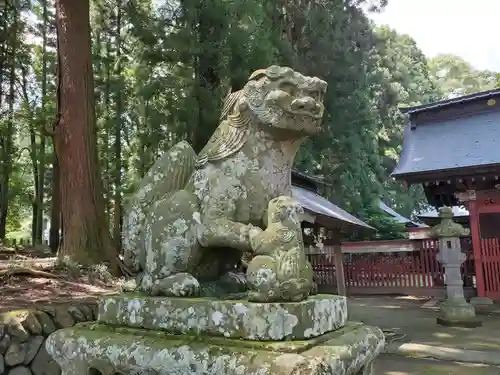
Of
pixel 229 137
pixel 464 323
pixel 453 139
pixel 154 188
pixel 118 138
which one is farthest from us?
pixel 118 138

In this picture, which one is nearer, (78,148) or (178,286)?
(178,286)

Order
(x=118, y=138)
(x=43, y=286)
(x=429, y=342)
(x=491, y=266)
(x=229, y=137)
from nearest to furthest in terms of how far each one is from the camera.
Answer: (x=229, y=137) → (x=43, y=286) → (x=429, y=342) → (x=491, y=266) → (x=118, y=138)

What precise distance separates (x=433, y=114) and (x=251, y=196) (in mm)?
10374

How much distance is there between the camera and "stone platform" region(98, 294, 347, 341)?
1499mm

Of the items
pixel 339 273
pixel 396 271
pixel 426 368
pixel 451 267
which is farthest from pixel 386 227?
pixel 426 368

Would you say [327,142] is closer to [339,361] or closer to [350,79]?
[350,79]

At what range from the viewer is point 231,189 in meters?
1.89

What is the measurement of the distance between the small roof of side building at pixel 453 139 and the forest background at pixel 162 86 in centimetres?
269

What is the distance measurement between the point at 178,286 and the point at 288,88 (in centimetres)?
100

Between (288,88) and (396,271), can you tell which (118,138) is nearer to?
(396,271)

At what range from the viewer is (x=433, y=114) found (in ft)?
36.0

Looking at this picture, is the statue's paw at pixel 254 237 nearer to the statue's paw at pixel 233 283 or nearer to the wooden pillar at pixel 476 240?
the statue's paw at pixel 233 283

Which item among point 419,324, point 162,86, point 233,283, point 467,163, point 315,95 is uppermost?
point 162,86

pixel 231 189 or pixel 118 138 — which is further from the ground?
pixel 118 138
